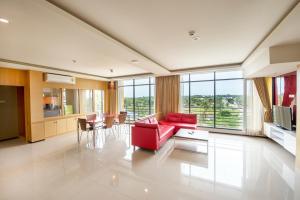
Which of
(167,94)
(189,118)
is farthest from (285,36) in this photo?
(167,94)

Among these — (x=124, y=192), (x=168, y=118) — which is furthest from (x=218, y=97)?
(x=124, y=192)

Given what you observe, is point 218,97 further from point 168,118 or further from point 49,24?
point 49,24

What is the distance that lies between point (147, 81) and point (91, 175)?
5.47m

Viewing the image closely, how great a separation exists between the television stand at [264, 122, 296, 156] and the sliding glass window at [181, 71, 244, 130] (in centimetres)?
111

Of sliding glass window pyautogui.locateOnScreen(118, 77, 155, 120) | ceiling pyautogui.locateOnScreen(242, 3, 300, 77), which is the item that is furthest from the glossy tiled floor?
sliding glass window pyautogui.locateOnScreen(118, 77, 155, 120)

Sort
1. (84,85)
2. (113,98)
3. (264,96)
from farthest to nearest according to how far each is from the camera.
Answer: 1. (113,98)
2. (84,85)
3. (264,96)

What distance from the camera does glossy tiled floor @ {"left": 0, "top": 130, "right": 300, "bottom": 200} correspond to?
2223 mm

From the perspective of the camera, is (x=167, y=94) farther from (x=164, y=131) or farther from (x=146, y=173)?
(x=146, y=173)

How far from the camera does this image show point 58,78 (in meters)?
5.47

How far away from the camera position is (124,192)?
225 cm

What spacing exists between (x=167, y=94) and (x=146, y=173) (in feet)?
13.5

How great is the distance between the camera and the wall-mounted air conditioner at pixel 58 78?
513cm

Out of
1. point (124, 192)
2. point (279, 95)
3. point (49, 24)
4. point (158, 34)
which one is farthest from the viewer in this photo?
point (279, 95)

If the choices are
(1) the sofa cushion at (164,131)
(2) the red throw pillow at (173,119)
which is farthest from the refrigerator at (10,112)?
(2) the red throw pillow at (173,119)
